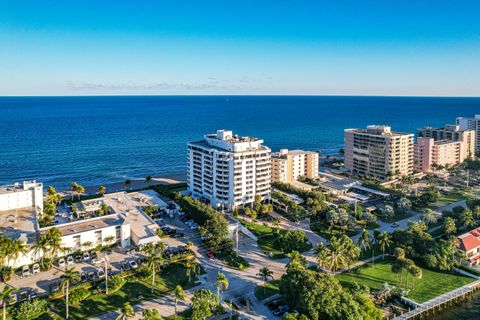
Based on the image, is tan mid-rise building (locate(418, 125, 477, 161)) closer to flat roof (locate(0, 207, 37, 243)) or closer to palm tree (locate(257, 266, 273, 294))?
palm tree (locate(257, 266, 273, 294))

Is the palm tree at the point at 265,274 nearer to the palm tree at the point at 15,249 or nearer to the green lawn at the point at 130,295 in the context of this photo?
the green lawn at the point at 130,295

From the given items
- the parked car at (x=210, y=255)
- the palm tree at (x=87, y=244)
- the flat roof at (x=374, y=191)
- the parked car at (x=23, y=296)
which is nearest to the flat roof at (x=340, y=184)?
the flat roof at (x=374, y=191)

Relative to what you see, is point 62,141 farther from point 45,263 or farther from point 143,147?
point 45,263

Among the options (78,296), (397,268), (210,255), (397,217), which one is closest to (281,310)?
(210,255)

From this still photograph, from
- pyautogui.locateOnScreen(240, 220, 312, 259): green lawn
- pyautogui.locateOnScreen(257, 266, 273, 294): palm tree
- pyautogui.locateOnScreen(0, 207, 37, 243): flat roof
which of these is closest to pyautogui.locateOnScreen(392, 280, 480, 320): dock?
pyautogui.locateOnScreen(257, 266, 273, 294): palm tree

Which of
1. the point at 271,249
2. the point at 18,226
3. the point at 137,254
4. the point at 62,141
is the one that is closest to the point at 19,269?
the point at 18,226
